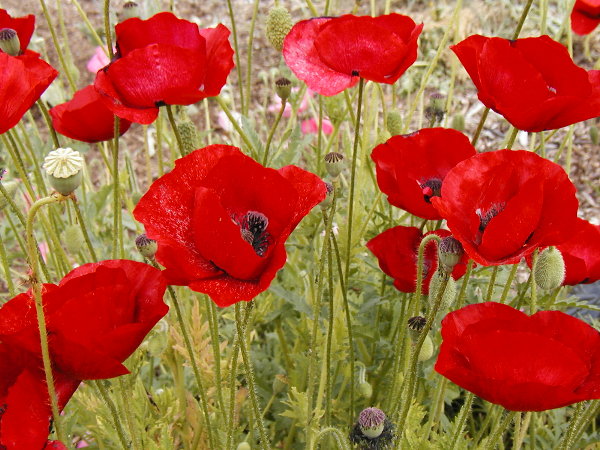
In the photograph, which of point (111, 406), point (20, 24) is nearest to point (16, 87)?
point (20, 24)

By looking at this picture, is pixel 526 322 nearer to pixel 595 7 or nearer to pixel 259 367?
pixel 595 7

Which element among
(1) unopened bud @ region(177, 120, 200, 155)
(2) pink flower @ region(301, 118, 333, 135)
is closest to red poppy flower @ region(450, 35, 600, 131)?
(1) unopened bud @ region(177, 120, 200, 155)

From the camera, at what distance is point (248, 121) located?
3.78 feet

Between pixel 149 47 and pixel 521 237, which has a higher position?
pixel 149 47

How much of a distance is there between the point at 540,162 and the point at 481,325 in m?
0.18

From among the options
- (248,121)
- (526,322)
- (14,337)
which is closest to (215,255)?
(14,337)

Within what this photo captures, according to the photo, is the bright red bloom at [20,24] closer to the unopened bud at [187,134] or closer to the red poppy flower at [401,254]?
the unopened bud at [187,134]

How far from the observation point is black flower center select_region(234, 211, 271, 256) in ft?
2.54

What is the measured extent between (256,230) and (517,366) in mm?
311

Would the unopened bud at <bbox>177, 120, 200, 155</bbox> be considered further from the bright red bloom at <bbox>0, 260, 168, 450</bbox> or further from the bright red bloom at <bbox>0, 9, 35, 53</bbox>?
the bright red bloom at <bbox>0, 260, 168, 450</bbox>

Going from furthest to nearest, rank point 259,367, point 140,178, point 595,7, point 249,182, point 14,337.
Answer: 1. point 140,178
2. point 259,367
3. point 595,7
4. point 249,182
5. point 14,337

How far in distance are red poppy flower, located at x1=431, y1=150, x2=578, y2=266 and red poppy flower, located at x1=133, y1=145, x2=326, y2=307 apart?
0.14 m

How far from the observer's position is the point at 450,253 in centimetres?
65

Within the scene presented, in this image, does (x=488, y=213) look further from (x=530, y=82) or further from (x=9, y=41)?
(x=9, y=41)
